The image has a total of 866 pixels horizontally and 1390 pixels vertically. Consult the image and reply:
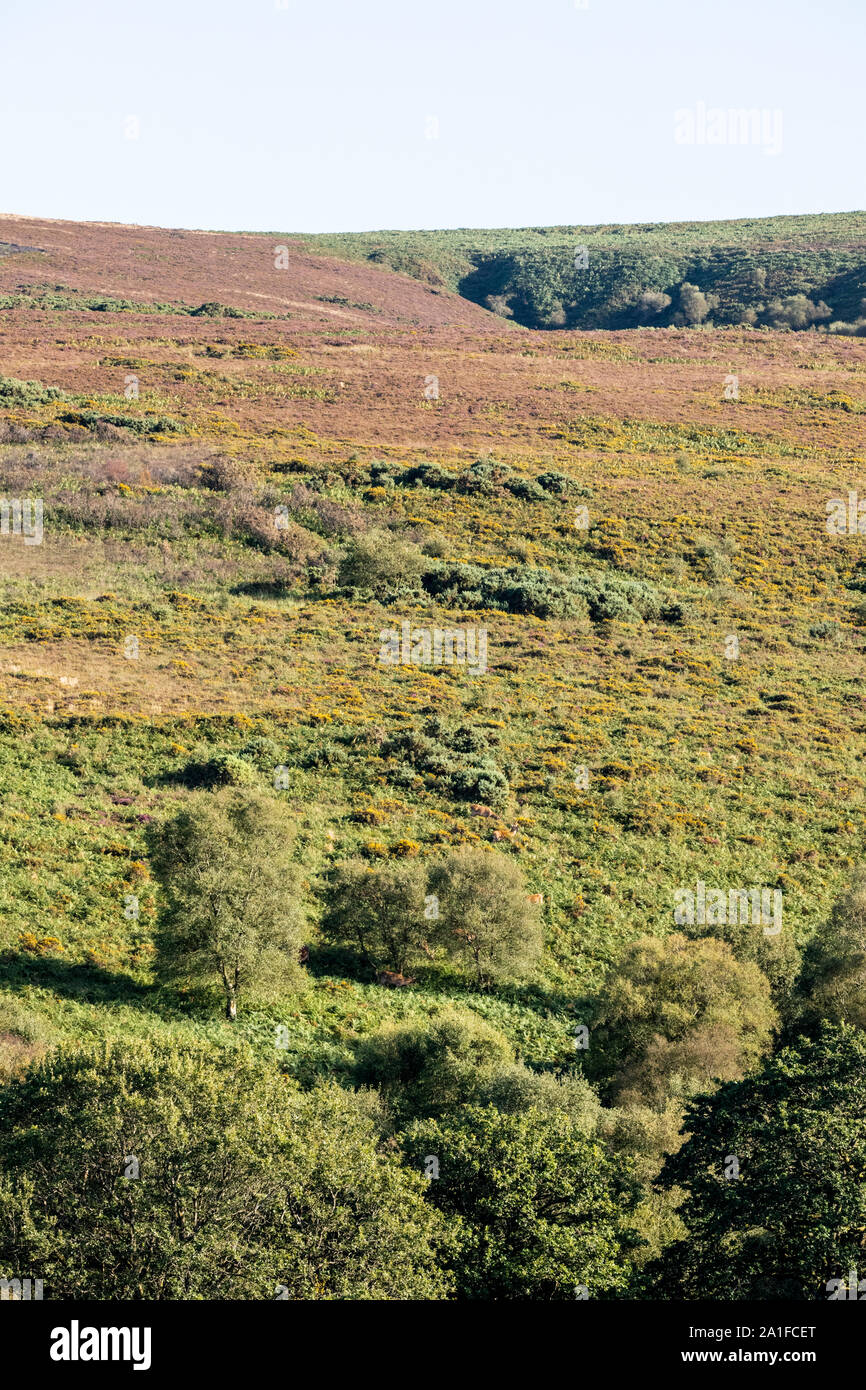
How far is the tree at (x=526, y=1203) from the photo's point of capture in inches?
675

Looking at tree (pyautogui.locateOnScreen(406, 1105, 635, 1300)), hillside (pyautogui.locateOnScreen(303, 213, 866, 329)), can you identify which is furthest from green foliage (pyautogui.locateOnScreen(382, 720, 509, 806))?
hillside (pyautogui.locateOnScreen(303, 213, 866, 329))

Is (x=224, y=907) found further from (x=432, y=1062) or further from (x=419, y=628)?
(x=419, y=628)

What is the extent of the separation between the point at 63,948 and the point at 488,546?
3920 centimetres

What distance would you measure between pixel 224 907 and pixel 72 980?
13.5 feet

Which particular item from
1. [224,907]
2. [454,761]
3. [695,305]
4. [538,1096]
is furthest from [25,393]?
[695,305]

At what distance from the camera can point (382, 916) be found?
30.2 metres

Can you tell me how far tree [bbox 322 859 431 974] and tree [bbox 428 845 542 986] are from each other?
1.86ft

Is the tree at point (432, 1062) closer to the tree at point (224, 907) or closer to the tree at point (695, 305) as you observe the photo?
the tree at point (224, 907)

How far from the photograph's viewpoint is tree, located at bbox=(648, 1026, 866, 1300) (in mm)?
16922

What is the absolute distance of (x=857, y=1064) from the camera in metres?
20.0

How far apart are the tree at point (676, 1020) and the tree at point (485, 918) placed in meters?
2.71

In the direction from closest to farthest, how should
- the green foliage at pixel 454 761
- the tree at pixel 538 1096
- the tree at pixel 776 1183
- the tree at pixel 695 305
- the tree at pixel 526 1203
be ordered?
1. the tree at pixel 776 1183
2. the tree at pixel 526 1203
3. the tree at pixel 538 1096
4. the green foliage at pixel 454 761
5. the tree at pixel 695 305

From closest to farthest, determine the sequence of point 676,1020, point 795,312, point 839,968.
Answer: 1. point 676,1020
2. point 839,968
3. point 795,312

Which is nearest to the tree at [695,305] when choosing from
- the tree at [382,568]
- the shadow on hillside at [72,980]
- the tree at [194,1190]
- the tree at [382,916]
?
the tree at [382,568]
